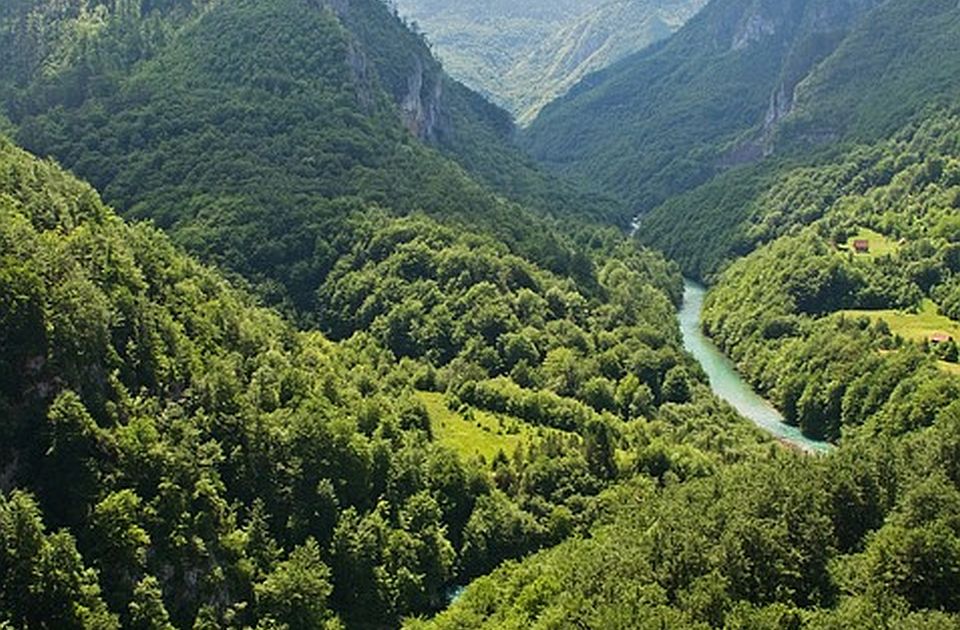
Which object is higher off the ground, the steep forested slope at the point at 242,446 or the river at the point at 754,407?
the river at the point at 754,407

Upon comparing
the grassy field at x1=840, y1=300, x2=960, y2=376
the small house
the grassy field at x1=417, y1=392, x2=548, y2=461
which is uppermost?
the grassy field at x1=840, y1=300, x2=960, y2=376

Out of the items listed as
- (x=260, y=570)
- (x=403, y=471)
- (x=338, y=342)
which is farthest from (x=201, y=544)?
(x=338, y=342)

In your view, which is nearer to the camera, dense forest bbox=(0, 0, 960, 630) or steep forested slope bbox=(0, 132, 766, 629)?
dense forest bbox=(0, 0, 960, 630)

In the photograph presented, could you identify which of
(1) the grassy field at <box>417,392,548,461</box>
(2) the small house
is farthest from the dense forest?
(2) the small house

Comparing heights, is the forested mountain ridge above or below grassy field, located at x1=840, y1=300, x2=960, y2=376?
below

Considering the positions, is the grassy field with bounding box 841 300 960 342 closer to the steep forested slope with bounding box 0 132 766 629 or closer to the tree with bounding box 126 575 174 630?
the steep forested slope with bounding box 0 132 766 629

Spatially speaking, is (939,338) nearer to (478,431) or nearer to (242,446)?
(478,431)

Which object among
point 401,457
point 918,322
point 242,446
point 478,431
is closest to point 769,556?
point 401,457

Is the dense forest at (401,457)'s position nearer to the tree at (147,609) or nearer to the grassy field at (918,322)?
the tree at (147,609)

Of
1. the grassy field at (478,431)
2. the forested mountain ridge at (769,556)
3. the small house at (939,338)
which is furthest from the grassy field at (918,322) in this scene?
the grassy field at (478,431)

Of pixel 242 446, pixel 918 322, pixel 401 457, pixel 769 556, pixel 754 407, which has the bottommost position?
pixel 242 446
